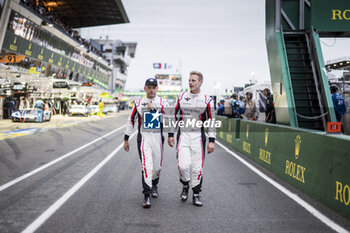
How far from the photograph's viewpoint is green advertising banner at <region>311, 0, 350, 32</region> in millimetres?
11688

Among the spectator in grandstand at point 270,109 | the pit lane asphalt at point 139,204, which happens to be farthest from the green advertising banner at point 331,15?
the pit lane asphalt at point 139,204

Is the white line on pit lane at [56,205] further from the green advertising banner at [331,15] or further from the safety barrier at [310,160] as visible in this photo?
the green advertising banner at [331,15]

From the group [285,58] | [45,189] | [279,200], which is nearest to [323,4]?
[285,58]

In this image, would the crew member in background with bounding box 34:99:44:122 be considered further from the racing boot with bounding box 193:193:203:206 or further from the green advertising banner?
the racing boot with bounding box 193:193:203:206

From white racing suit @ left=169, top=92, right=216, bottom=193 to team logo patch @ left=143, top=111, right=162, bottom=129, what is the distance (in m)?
0.28

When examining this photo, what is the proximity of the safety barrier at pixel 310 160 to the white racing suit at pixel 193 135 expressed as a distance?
5.61ft

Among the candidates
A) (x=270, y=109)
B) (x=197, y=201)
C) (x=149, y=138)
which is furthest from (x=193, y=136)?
(x=270, y=109)

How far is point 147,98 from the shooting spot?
485 cm

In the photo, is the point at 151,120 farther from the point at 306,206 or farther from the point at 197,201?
the point at 306,206

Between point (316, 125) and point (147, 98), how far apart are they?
756 cm

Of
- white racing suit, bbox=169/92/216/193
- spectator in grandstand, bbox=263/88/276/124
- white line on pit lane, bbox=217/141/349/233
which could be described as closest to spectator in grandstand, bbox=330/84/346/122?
spectator in grandstand, bbox=263/88/276/124

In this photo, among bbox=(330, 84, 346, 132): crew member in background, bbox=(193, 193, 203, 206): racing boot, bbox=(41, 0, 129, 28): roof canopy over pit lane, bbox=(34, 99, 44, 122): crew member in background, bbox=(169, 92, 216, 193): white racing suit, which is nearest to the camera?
bbox=(193, 193, 203, 206): racing boot

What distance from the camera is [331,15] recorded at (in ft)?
38.9

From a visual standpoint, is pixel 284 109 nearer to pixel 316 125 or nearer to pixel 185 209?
pixel 316 125
